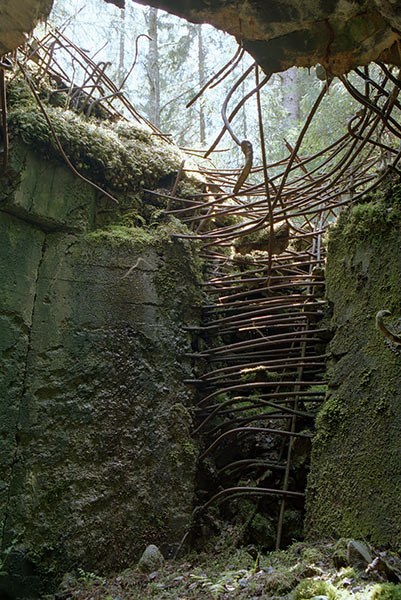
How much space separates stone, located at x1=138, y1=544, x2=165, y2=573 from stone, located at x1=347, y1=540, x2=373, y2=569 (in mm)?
1326

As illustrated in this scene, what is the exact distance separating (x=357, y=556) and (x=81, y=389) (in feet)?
6.54

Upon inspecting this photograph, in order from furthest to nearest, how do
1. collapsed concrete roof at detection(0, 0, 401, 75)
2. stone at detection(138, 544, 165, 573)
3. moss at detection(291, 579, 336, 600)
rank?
stone at detection(138, 544, 165, 573) < moss at detection(291, 579, 336, 600) < collapsed concrete roof at detection(0, 0, 401, 75)

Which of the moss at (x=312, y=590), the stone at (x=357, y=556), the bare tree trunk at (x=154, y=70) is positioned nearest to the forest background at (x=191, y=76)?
the bare tree trunk at (x=154, y=70)

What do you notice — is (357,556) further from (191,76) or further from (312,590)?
(191,76)

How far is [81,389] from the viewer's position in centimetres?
325

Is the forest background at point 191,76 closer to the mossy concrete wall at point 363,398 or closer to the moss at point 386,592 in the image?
the mossy concrete wall at point 363,398

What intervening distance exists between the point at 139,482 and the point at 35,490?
698 millimetres

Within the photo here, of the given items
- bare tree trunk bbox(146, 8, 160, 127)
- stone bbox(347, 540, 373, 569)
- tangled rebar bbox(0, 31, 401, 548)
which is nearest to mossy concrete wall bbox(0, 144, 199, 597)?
tangled rebar bbox(0, 31, 401, 548)

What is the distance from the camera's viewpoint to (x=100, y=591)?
108 inches

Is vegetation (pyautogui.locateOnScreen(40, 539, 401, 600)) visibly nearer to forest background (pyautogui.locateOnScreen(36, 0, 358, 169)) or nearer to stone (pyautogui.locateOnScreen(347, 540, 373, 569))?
stone (pyautogui.locateOnScreen(347, 540, 373, 569))

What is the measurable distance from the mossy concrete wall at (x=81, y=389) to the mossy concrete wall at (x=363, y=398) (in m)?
1.10

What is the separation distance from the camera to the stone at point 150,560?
9.61ft

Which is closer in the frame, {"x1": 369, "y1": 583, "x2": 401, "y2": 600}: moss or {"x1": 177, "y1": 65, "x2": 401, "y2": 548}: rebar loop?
{"x1": 369, "y1": 583, "x2": 401, "y2": 600}: moss

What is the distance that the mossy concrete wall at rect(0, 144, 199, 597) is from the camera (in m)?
2.95
